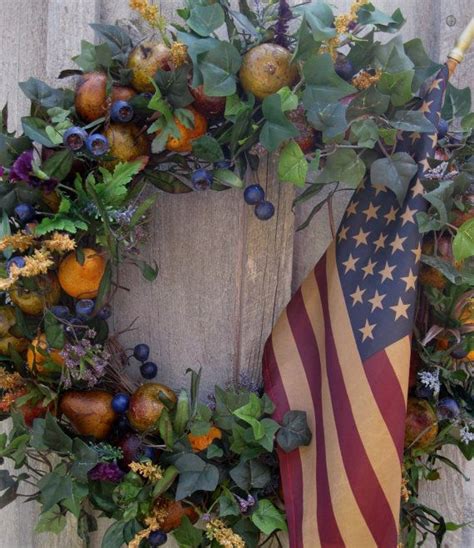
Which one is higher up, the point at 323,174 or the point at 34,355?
the point at 323,174

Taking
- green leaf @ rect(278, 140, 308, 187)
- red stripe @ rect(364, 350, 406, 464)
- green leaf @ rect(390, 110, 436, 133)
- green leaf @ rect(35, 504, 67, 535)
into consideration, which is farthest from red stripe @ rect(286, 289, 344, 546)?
green leaf @ rect(35, 504, 67, 535)

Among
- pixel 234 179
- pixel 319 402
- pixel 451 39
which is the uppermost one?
pixel 451 39

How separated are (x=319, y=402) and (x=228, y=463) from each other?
184 millimetres

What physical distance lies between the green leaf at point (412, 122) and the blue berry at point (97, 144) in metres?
0.45

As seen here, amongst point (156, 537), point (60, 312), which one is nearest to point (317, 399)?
point (156, 537)

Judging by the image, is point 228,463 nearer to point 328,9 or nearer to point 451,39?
Answer: point 328,9

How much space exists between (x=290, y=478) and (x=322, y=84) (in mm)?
625

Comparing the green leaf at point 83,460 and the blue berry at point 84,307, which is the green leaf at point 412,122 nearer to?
the blue berry at point 84,307

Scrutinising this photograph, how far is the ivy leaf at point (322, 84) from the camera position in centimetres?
100


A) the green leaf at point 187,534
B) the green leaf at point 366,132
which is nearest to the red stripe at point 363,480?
the green leaf at point 187,534

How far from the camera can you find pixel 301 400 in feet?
3.71

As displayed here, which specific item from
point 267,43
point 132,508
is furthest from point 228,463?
point 267,43

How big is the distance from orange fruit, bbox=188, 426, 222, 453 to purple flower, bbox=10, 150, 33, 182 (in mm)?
499

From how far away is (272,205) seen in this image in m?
1.19
